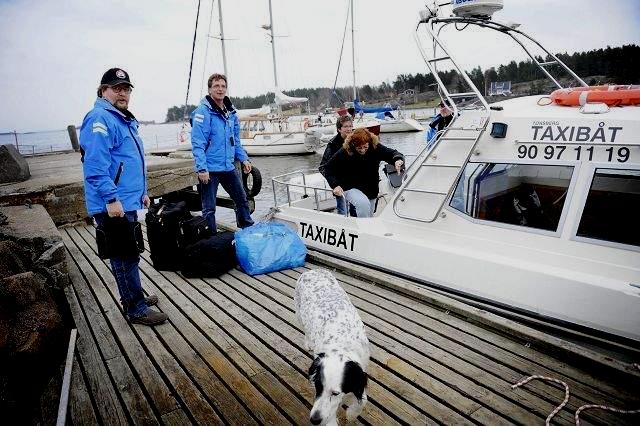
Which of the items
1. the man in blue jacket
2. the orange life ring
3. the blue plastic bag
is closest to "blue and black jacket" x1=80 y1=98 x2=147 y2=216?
the man in blue jacket

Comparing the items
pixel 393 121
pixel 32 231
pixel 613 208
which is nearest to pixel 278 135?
pixel 393 121

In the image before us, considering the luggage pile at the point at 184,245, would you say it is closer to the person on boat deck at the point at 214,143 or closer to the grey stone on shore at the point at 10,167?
the person on boat deck at the point at 214,143

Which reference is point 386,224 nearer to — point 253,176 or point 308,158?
point 253,176

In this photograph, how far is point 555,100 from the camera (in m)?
3.62

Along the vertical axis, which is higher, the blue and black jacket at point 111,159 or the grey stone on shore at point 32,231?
the blue and black jacket at point 111,159

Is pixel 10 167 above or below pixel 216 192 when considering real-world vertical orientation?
above

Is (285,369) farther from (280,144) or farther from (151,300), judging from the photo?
(280,144)

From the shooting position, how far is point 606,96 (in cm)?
325

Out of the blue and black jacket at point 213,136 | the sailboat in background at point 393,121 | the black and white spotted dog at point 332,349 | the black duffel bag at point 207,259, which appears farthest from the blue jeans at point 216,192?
the sailboat in background at point 393,121

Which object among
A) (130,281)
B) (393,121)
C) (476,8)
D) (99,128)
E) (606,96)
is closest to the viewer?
(99,128)

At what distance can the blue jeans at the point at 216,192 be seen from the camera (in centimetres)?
511

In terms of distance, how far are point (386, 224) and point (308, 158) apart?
75.2 feet

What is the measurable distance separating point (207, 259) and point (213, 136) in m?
1.65

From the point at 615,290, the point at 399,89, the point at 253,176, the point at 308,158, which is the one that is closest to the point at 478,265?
the point at 615,290
